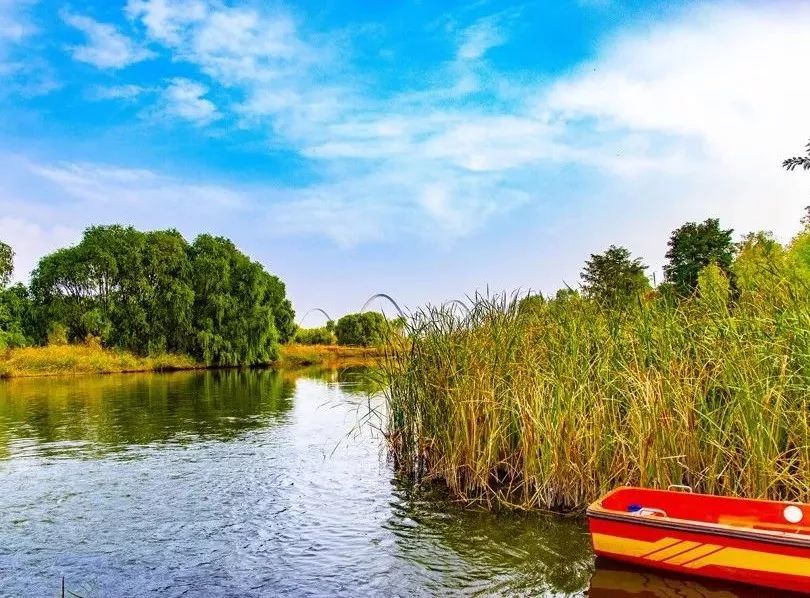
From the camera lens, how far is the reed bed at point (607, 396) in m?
7.30

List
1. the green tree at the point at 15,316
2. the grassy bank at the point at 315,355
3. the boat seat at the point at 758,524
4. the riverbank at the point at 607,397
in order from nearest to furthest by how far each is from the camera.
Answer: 1. the boat seat at the point at 758,524
2. the riverbank at the point at 607,397
3. the green tree at the point at 15,316
4. the grassy bank at the point at 315,355

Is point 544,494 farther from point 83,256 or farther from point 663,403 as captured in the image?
point 83,256

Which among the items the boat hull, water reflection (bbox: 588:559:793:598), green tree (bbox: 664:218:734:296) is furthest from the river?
green tree (bbox: 664:218:734:296)

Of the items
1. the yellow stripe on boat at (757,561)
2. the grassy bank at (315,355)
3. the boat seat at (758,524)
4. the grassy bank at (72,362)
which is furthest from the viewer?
the grassy bank at (315,355)

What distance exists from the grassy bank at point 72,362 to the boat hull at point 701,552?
134ft

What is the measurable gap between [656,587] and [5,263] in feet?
165

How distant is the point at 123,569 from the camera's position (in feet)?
25.0

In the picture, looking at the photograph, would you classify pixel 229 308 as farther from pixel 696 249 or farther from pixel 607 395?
pixel 607 395

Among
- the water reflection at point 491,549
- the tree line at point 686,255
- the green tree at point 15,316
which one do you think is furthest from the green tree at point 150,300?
the water reflection at point 491,549

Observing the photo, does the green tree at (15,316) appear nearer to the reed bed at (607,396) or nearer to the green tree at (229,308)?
the green tree at (229,308)

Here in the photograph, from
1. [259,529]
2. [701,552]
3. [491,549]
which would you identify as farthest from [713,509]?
[259,529]

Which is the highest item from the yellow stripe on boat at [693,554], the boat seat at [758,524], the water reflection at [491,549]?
the boat seat at [758,524]

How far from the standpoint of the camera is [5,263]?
46219mm

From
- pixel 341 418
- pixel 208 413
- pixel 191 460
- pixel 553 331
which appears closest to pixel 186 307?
pixel 208 413
